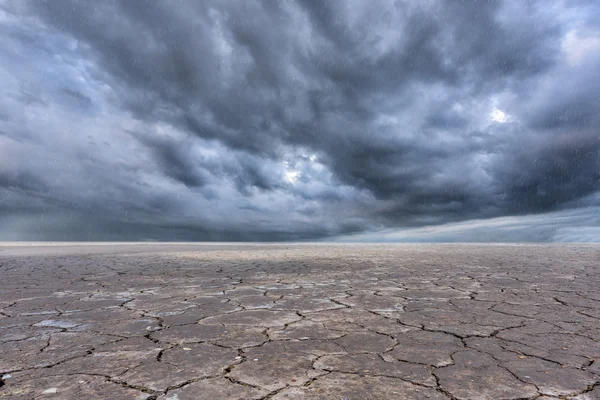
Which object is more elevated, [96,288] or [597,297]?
[96,288]

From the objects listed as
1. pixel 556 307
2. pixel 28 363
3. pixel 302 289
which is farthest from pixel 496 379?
pixel 302 289

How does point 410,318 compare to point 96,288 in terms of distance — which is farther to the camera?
point 96,288

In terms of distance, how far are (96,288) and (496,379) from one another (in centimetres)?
413

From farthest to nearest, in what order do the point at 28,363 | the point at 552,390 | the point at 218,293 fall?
the point at 218,293 → the point at 28,363 → the point at 552,390

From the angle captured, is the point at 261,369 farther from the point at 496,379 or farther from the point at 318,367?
the point at 496,379

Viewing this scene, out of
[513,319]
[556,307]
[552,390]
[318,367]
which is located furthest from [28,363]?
[556,307]

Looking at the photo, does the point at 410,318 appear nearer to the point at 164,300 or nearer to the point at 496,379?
the point at 496,379

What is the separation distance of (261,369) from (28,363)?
3.88 ft

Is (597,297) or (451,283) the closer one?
(597,297)

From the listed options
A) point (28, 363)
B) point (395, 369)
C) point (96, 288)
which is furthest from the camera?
point (96, 288)

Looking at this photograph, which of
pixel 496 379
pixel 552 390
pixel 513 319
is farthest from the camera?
pixel 513 319

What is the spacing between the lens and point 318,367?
162 cm

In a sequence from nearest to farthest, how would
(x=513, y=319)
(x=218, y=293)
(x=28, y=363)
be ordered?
(x=28, y=363) < (x=513, y=319) < (x=218, y=293)

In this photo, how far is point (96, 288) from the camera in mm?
4004
